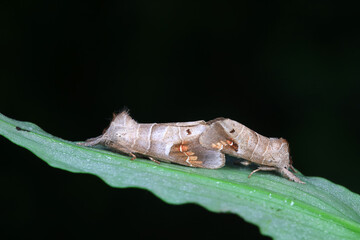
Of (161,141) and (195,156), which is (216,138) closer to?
(195,156)

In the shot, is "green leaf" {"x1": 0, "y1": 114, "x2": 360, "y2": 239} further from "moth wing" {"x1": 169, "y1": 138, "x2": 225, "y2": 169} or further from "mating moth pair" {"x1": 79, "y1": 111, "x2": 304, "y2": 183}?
"mating moth pair" {"x1": 79, "y1": 111, "x2": 304, "y2": 183}

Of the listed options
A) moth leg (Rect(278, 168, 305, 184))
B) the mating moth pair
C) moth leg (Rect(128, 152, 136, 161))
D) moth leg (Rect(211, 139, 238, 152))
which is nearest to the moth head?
A: the mating moth pair

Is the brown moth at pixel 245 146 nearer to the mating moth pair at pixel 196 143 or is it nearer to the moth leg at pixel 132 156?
the mating moth pair at pixel 196 143

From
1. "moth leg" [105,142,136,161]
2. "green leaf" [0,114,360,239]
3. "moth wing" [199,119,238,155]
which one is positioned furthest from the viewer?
"moth wing" [199,119,238,155]

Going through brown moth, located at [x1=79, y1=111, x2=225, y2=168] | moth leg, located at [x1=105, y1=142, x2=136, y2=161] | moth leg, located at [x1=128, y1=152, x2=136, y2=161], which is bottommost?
moth leg, located at [x1=128, y1=152, x2=136, y2=161]

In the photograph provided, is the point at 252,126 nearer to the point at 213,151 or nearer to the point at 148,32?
the point at 148,32

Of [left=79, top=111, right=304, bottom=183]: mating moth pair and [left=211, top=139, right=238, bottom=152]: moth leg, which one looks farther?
[left=211, top=139, right=238, bottom=152]: moth leg

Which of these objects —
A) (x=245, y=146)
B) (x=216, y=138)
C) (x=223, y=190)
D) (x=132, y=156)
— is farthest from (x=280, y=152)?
(x=132, y=156)
